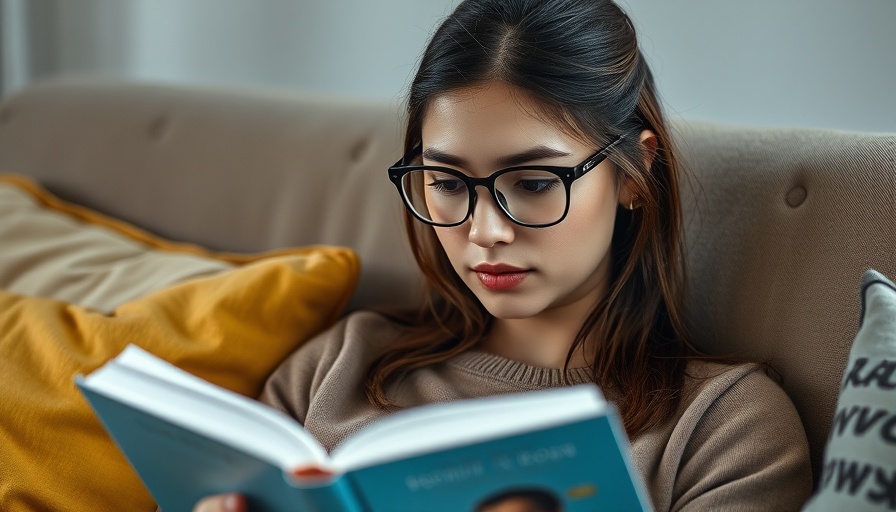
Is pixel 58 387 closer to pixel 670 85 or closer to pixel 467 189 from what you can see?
pixel 467 189

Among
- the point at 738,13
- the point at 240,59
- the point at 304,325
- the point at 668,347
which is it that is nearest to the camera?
the point at 668,347

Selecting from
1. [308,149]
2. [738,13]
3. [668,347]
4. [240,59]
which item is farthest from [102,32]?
[668,347]

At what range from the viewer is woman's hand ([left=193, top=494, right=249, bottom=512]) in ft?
2.73

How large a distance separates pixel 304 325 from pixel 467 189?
410 millimetres

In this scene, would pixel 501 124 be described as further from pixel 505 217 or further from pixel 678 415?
pixel 678 415

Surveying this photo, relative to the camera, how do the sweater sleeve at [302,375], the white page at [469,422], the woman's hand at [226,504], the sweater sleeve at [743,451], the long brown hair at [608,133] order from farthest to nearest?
the sweater sleeve at [302,375] < the long brown hair at [608,133] < the sweater sleeve at [743,451] < the woman's hand at [226,504] < the white page at [469,422]

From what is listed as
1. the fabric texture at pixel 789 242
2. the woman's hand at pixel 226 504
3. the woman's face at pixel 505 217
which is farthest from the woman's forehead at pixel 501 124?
the woman's hand at pixel 226 504

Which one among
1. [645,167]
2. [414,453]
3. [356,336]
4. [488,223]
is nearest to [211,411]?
[414,453]

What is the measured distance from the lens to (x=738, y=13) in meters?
1.59

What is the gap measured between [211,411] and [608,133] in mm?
590

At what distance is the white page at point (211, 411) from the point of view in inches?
29.6

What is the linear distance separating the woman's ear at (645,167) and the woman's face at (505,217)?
0.01m

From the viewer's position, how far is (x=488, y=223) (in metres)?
1.08

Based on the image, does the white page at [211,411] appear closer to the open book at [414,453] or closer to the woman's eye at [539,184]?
the open book at [414,453]
